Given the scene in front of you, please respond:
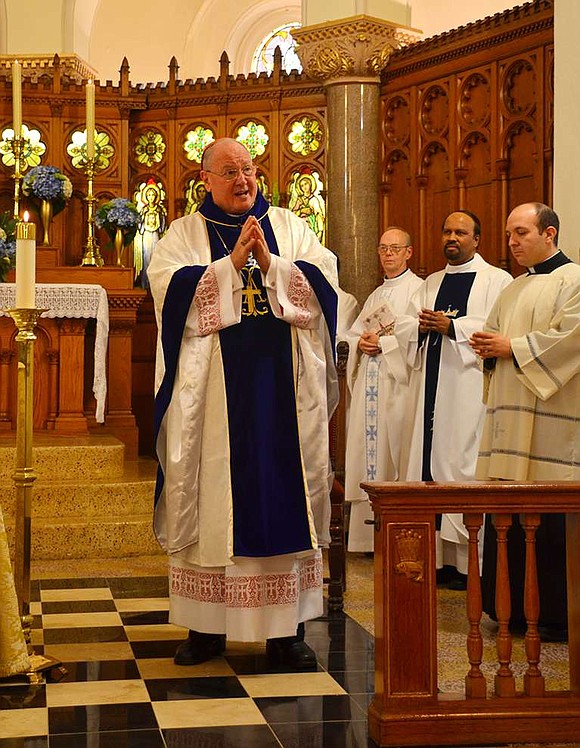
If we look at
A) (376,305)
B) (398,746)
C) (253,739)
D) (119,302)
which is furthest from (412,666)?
(119,302)

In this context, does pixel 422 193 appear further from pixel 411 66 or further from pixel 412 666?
pixel 412 666

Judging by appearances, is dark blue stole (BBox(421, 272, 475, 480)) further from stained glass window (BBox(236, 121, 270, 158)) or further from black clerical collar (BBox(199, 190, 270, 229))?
stained glass window (BBox(236, 121, 270, 158))

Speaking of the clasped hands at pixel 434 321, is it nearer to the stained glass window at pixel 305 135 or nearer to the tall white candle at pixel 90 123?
the tall white candle at pixel 90 123

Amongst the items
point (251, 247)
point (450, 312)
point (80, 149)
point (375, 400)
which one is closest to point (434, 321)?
point (450, 312)

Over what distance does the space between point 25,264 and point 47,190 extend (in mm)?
4833

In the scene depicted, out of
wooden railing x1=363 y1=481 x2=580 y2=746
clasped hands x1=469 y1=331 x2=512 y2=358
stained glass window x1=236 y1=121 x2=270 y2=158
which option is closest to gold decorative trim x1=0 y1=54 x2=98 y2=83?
stained glass window x1=236 y1=121 x2=270 y2=158

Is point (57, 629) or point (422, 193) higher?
point (422, 193)

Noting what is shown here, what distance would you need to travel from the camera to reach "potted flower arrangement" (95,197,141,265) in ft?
28.7

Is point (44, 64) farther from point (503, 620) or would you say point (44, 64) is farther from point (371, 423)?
point (503, 620)

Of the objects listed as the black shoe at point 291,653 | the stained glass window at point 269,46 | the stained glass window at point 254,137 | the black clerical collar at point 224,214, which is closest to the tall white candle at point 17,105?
the stained glass window at point 254,137

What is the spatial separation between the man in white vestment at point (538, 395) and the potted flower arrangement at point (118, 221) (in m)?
4.27

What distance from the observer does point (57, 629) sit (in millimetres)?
5047

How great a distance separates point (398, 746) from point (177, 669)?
3.90 ft

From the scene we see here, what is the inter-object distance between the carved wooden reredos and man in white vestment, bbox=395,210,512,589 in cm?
151
